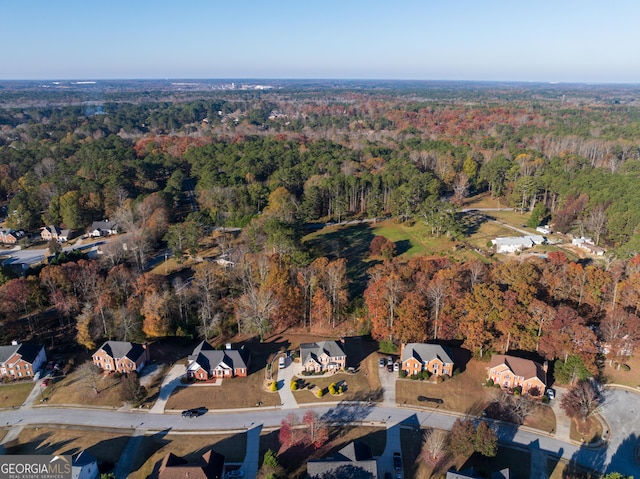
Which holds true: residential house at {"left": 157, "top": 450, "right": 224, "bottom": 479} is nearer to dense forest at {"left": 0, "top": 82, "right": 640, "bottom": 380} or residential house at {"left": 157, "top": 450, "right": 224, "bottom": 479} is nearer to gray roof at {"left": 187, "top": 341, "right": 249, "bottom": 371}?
gray roof at {"left": 187, "top": 341, "right": 249, "bottom": 371}

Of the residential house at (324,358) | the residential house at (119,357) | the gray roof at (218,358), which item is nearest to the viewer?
the gray roof at (218,358)

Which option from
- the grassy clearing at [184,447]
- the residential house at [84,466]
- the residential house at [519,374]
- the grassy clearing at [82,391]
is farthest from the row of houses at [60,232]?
the residential house at [519,374]

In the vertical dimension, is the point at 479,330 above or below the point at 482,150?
below

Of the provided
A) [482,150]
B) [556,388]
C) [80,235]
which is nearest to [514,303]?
[556,388]

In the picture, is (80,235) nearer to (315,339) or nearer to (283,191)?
(283,191)

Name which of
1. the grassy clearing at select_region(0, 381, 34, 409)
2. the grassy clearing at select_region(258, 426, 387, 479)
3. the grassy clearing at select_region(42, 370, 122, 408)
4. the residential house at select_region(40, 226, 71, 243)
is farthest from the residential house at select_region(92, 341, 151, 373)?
the residential house at select_region(40, 226, 71, 243)

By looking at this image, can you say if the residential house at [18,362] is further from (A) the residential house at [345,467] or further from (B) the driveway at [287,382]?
(A) the residential house at [345,467]
